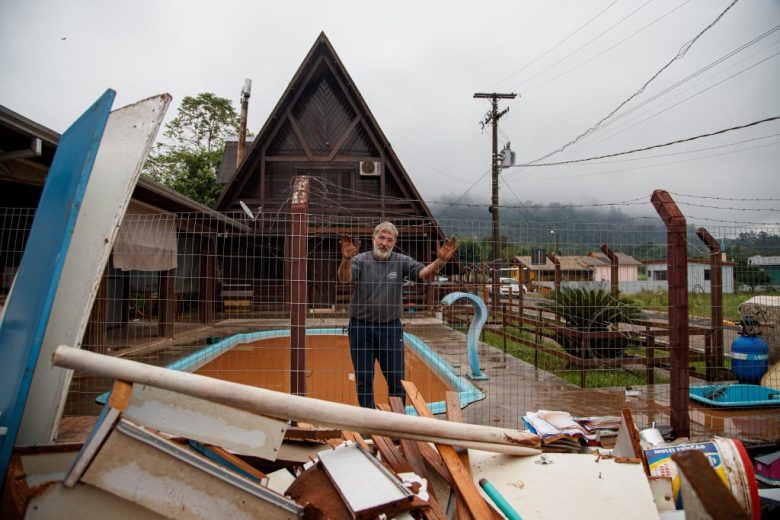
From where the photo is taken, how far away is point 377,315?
10.8ft

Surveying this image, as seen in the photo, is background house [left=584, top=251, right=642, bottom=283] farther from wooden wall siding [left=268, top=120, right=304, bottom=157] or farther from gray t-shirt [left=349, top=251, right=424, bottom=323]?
wooden wall siding [left=268, top=120, right=304, bottom=157]

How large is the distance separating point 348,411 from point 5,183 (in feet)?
21.4

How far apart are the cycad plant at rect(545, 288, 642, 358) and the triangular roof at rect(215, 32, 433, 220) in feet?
23.7

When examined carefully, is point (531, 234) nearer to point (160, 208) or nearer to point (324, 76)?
point (160, 208)

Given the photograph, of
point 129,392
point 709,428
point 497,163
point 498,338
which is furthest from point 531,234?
point 497,163

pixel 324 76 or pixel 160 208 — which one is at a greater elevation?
pixel 324 76

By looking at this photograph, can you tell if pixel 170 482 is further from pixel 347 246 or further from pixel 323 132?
pixel 323 132

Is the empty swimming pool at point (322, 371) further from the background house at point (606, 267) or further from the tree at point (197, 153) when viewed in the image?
the tree at point (197, 153)

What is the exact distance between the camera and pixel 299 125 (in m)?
14.0

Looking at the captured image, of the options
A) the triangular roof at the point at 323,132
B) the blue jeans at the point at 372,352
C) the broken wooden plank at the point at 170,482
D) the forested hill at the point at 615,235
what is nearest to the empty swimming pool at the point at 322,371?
the blue jeans at the point at 372,352

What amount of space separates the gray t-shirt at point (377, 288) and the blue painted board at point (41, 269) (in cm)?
197

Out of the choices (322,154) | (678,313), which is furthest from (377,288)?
(322,154)

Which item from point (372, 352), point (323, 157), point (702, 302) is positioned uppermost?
point (323, 157)

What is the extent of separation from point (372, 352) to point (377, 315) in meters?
0.33
